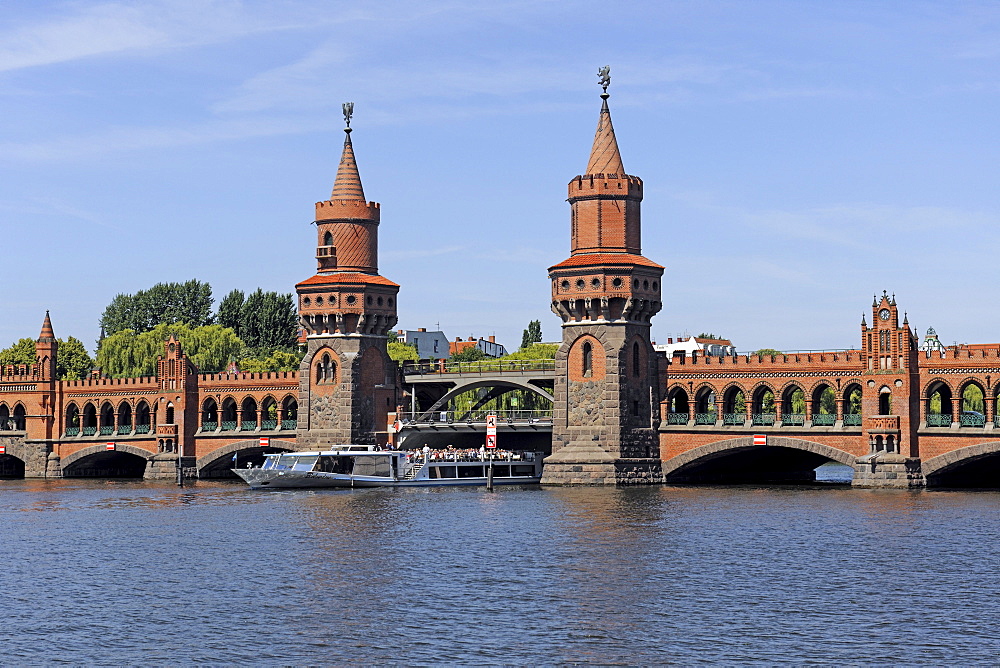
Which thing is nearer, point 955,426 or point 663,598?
point 663,598

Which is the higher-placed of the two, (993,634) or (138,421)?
(138,421)

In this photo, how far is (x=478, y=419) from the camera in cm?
11106

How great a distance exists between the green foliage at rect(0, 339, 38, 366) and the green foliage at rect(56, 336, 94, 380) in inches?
114

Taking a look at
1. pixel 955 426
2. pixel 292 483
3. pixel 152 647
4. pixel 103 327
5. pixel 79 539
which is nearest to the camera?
pixel 152 647

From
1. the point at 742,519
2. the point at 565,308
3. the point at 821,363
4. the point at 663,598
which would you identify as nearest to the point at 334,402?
the point at 565,308

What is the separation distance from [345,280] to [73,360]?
56437 mm

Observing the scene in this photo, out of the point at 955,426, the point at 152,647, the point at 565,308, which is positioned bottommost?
the point at 152,647

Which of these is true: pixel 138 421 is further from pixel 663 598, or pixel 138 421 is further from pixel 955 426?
pixel 663 598

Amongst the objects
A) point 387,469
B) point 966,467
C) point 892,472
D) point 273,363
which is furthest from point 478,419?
point 273,363

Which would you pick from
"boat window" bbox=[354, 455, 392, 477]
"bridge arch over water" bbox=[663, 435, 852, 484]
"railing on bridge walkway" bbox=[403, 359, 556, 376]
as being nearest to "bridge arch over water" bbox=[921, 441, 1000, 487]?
"bridge arch over water" bbox=[663, 435, 852, 484]

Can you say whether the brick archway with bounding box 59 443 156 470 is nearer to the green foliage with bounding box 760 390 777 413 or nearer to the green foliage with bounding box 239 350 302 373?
the green foliage with bounding box 239 350 302 373

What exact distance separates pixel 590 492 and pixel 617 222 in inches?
751

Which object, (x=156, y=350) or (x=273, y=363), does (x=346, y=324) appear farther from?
(x=156, y=350)

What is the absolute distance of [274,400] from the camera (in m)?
121
